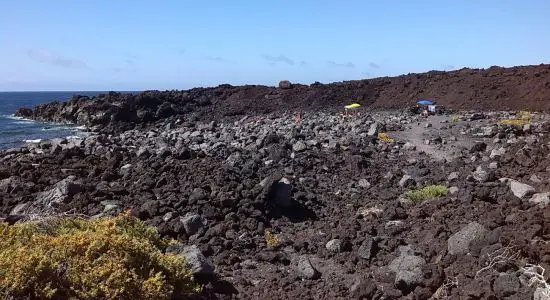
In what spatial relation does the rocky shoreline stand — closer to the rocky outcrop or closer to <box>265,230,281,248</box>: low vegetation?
<box>265,230,281,248</box>: low vegetation

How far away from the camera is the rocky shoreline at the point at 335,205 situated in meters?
6.14

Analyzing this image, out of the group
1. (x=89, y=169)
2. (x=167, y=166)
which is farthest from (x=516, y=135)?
(x=89, y=169)

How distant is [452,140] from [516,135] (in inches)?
77.0

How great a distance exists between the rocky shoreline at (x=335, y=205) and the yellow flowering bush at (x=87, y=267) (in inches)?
31.1

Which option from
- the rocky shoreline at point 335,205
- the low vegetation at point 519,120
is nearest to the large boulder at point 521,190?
the rocky shoreline at point 335,205

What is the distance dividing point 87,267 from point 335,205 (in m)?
6.51

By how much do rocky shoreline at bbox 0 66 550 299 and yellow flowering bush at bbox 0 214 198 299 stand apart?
790 millimetres

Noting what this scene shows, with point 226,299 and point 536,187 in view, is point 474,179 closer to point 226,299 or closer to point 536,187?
point 536,187

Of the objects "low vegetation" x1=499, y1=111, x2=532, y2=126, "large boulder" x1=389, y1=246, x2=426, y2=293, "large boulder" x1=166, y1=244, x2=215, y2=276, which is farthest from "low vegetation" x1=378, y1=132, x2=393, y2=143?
Answer: "large boulder" x1=166, y1=244, x2=215, y2=276

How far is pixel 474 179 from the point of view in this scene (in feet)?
34.8

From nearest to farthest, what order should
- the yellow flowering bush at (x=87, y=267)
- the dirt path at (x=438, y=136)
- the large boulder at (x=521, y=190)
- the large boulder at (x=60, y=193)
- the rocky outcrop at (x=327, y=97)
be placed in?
the yellow flowering bush at (x=87, y=267) → the large boulder at (x=521, y=190) → the large boulder at (x=60, y=193) → the dirt path at (x=438, y=136) → the rocky outcrop at (x=327, y=97)

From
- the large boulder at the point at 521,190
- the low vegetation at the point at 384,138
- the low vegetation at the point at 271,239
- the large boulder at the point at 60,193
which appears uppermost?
the large boulder at the point at 521,190

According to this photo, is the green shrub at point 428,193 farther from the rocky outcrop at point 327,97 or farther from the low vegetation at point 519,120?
the rocky outcrop at point 327,97

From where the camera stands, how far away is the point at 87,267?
4.76m
